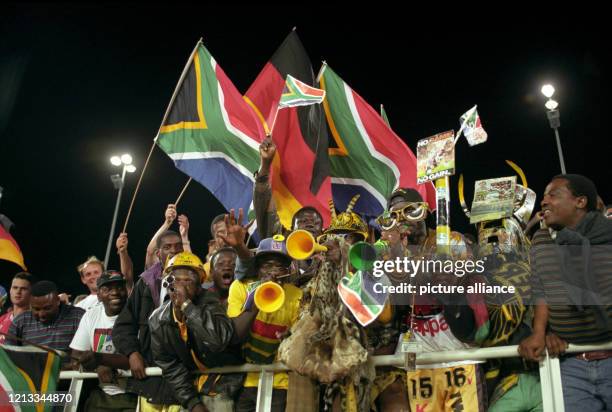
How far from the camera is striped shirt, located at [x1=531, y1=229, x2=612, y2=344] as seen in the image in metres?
3.73

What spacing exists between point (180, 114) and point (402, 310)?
16.6ft

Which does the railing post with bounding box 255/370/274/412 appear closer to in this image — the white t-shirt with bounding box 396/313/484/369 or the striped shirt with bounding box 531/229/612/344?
the white t-shirt with bounding box 396/313/484/369

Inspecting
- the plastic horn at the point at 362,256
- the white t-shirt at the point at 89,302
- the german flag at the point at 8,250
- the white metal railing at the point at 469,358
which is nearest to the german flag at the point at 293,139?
the white t-shirt at the point at 89,302

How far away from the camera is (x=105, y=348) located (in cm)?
607

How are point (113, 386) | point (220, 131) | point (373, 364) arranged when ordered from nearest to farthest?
point (373, 364) < point (113, 386) < point (220, 131)

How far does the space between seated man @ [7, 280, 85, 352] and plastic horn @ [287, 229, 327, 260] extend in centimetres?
338

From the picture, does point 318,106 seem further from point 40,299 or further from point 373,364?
point 373,364

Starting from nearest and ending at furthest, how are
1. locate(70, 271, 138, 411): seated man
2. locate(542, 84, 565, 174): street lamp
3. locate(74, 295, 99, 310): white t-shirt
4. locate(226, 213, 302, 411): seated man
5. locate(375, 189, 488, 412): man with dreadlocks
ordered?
locate(375, 189, 488, 412): man with dreadlocks → locate(226, 213, 302, 411): seated man → locate(70, 271, 138, 411): seated man → locate(74, 295, 99, 310): white t-shirt → locate(542, 84, 565, 174): street lamp

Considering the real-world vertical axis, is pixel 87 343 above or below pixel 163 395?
above

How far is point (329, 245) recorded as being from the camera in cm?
488

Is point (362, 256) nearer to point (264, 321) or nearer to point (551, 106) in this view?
point (264, 321)

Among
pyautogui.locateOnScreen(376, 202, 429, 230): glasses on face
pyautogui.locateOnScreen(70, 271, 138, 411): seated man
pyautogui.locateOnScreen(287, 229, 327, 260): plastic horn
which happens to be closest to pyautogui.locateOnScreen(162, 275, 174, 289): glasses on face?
pyautogui.locateOnScreen(70, 271, 138, 411): seated man

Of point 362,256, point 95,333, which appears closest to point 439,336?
point 362,256

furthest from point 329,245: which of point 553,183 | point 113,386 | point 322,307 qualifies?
point 113,386
